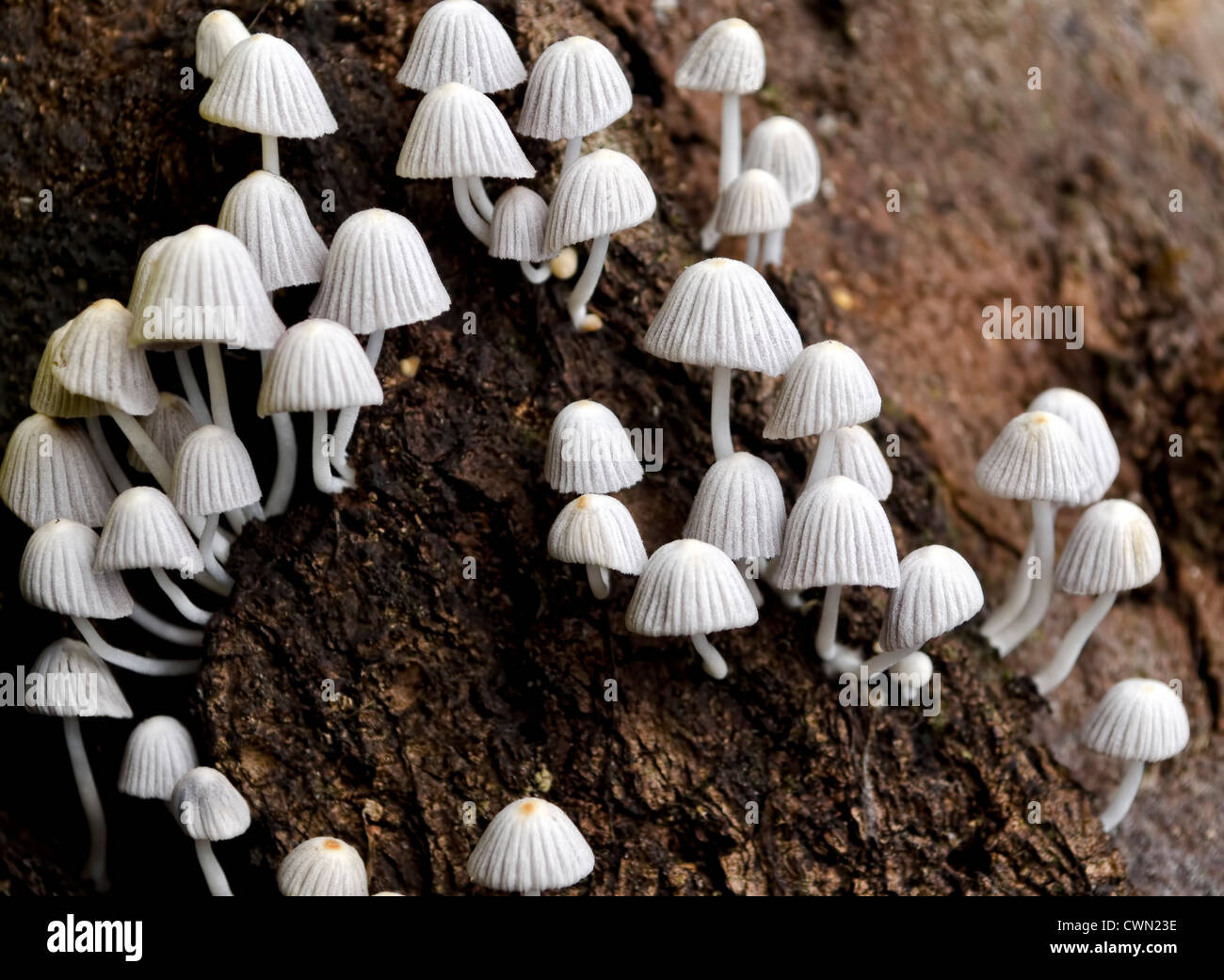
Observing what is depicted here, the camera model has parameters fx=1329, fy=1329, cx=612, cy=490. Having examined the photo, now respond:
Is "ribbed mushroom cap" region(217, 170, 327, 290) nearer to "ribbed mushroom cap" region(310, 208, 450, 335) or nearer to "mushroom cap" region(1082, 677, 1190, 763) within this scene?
"ribbed mushroom cap" region(310, 208, 450, 335)

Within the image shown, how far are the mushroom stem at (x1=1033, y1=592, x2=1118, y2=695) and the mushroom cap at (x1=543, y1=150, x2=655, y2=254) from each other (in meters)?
2.02

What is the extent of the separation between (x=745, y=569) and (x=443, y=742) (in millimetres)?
1083

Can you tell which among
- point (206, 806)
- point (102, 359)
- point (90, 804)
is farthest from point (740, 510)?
point (90, 804)

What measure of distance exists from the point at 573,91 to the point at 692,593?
5.10ft

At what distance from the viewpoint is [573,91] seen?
397cm

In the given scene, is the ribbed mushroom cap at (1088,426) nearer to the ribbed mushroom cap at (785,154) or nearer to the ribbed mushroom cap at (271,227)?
the ribbed mushroom cap at (785,154)

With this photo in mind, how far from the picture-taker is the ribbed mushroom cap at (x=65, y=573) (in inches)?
149

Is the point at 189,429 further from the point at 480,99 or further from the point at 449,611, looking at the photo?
the point at 480,99

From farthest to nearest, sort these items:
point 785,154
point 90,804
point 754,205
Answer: point 785,154 < point 754,205 < point 90,804

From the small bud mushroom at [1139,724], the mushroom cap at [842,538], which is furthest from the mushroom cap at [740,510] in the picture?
the small bud mushroom at [1139,724]

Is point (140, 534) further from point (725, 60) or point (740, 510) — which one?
point (725, 60)

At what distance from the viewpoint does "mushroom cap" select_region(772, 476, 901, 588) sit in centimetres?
363
